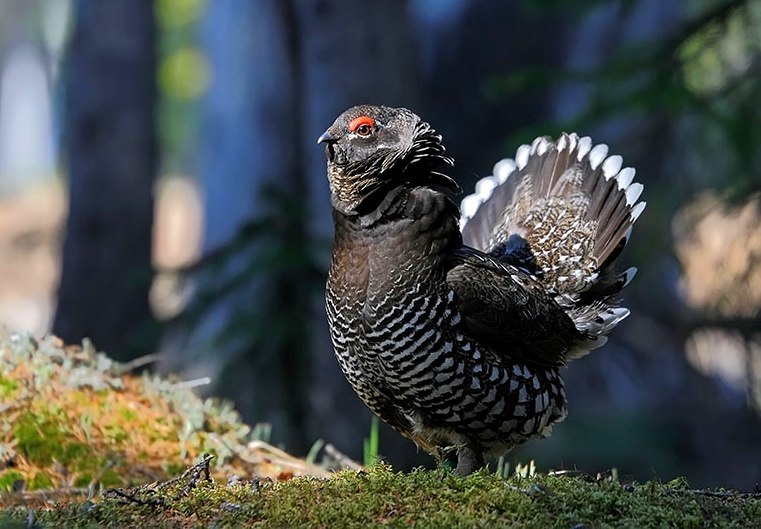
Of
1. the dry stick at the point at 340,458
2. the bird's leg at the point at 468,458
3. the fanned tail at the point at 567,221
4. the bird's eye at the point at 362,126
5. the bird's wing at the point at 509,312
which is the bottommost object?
the dry stick at the point at 340,458

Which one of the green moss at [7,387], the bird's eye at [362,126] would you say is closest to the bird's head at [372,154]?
the bird's eye at [362,126]

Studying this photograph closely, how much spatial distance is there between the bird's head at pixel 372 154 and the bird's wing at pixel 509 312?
0.46 meters

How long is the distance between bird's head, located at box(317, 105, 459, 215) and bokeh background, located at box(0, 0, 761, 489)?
153cm

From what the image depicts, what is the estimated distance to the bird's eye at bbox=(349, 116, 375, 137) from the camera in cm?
461

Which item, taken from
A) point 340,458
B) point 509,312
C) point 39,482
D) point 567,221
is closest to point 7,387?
point 39,482

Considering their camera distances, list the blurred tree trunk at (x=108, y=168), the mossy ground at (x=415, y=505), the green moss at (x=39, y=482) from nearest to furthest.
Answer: the mossy ground at (x=415, y=505) < the green moss at (x=39, y=482) < the blurred tree trunk at (x=108, y=168)

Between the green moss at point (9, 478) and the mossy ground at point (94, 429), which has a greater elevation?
the mossy ground at point (94, 429)

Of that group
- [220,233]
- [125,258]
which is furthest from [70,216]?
[220,233]

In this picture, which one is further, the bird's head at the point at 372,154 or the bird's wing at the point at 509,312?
the bird's head at the point at 372,154

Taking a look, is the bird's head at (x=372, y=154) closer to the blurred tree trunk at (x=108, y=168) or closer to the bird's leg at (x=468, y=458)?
the bird's leg at (x=468, y=458)

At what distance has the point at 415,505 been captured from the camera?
317cm

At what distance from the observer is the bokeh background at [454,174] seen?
8.30 m

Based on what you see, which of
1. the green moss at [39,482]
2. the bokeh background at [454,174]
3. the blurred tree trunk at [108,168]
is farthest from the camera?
the blurred tree trunk at [108,168]

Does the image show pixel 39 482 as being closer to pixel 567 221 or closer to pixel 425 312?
pixel 425 312
